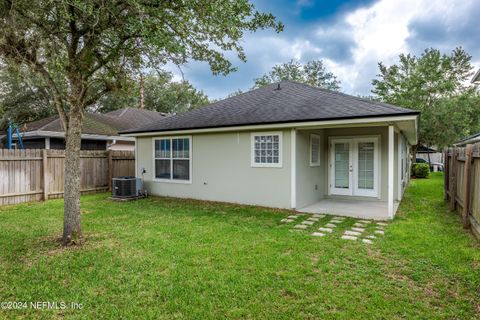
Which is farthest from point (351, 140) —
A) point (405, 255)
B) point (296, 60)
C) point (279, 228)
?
point (296, 60)

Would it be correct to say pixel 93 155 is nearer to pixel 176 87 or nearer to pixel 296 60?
pixel 176 87

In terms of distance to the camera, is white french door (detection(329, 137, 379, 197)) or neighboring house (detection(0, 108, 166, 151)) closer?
white french door (detection(329, 137, 379, 197))

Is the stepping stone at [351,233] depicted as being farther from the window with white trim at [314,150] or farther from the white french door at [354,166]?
the white french door at [354,166]

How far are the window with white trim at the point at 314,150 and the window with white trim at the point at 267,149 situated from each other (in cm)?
123

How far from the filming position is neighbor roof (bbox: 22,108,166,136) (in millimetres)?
13487

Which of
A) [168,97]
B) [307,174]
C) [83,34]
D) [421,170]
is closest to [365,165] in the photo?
[307,174]

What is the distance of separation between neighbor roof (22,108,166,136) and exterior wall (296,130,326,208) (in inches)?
401

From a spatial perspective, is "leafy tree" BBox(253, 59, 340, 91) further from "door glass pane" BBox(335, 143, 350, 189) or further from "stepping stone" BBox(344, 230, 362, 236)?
"stepping stone" BBox(344, 230, 362, 236)

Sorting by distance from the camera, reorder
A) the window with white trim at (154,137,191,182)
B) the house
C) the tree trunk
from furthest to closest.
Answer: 1. the window with white trim at (154,137,191,182)
2. the house
3. the tree trunk

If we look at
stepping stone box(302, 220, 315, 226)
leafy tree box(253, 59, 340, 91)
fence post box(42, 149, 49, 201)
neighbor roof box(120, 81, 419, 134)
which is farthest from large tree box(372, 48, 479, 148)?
fence post box(42, 149, 49, 201)

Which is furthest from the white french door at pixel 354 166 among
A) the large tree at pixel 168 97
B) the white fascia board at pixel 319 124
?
the large tree at pixel 168 97

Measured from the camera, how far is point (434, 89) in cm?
2012

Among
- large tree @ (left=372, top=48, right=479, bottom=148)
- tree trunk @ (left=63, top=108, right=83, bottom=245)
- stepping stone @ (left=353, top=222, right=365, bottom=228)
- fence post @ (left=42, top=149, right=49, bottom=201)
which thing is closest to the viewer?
tree trunk @ (left=63, top=108, right=83, bottom=245)

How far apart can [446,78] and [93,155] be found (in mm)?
23105
